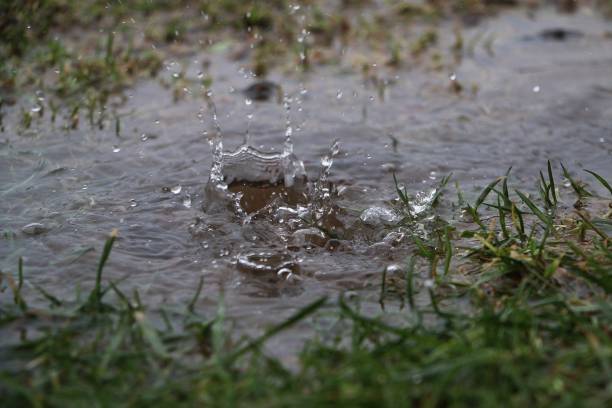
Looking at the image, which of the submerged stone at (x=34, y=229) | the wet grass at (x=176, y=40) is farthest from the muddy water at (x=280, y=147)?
the wet grass at (x=176, y=40)

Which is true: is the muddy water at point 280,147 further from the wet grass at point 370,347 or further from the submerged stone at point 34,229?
the wet grass at point 370,347

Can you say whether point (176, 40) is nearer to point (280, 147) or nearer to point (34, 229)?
point (280, 147)

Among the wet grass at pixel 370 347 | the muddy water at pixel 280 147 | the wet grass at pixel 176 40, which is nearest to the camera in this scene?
the wet grass at pixel 370 347

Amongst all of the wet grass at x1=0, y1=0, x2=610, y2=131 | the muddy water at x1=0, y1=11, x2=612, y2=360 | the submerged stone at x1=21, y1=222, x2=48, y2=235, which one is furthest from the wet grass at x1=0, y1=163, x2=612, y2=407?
the wet grass at x1=0, y1=0, x2=610, y2=131

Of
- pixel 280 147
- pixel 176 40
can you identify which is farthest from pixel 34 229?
pixel 176 40

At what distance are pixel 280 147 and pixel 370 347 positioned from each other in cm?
235

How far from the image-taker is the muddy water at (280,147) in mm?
3324

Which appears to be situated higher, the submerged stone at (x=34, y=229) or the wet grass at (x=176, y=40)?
the wet grass at (x=176, y=40)

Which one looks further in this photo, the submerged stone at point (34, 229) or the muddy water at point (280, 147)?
the submerged stone at point (34, 229)

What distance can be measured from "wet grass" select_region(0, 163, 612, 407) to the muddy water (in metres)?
0.22

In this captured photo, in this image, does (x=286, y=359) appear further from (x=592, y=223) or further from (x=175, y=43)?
(x=175, y=43)

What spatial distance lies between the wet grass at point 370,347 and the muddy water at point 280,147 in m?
0.22

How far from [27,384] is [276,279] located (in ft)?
3.75

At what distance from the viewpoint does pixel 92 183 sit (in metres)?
4.27
